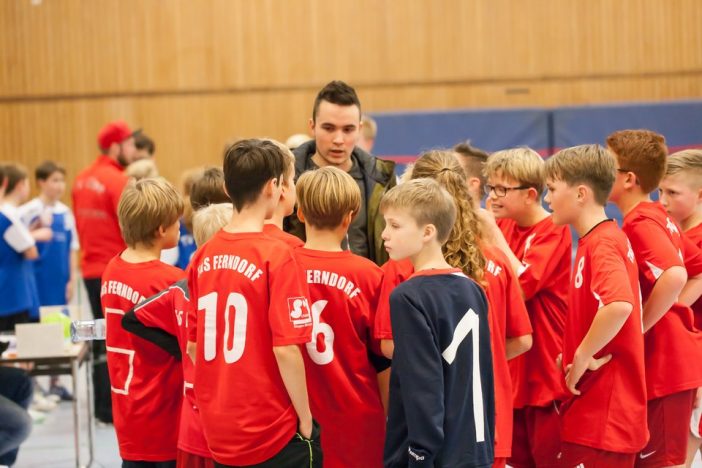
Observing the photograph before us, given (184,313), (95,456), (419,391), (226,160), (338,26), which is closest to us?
(419,391)

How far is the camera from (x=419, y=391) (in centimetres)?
271

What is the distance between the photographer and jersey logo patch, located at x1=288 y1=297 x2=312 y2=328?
2742 mm

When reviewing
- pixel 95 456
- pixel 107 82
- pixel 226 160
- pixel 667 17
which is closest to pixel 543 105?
pixel 667 17

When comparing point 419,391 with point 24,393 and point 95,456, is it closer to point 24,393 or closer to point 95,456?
point 24,393

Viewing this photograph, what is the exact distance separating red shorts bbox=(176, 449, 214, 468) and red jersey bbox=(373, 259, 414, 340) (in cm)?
86

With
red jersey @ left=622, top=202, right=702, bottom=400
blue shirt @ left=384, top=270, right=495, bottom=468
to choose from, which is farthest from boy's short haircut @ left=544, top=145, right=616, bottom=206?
blue shirt @ left=384, top=270, right=495, bottom=468

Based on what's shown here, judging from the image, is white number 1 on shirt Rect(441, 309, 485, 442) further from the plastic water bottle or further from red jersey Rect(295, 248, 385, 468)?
the plastic water bottle

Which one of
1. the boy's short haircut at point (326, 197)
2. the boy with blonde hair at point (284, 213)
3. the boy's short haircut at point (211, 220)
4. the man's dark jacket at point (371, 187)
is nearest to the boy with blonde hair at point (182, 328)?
the boy's short haircut at point (211, 220)

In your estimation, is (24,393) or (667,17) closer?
(24,393)

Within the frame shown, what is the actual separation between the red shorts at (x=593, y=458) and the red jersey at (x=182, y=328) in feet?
4.31

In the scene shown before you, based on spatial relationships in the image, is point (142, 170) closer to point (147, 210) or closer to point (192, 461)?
point (147, 210)

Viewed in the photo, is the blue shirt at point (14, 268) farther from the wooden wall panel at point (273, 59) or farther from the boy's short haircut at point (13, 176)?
the wooden wall panel at point (273, 59)

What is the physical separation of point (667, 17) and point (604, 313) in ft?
37.4

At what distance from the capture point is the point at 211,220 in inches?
139
